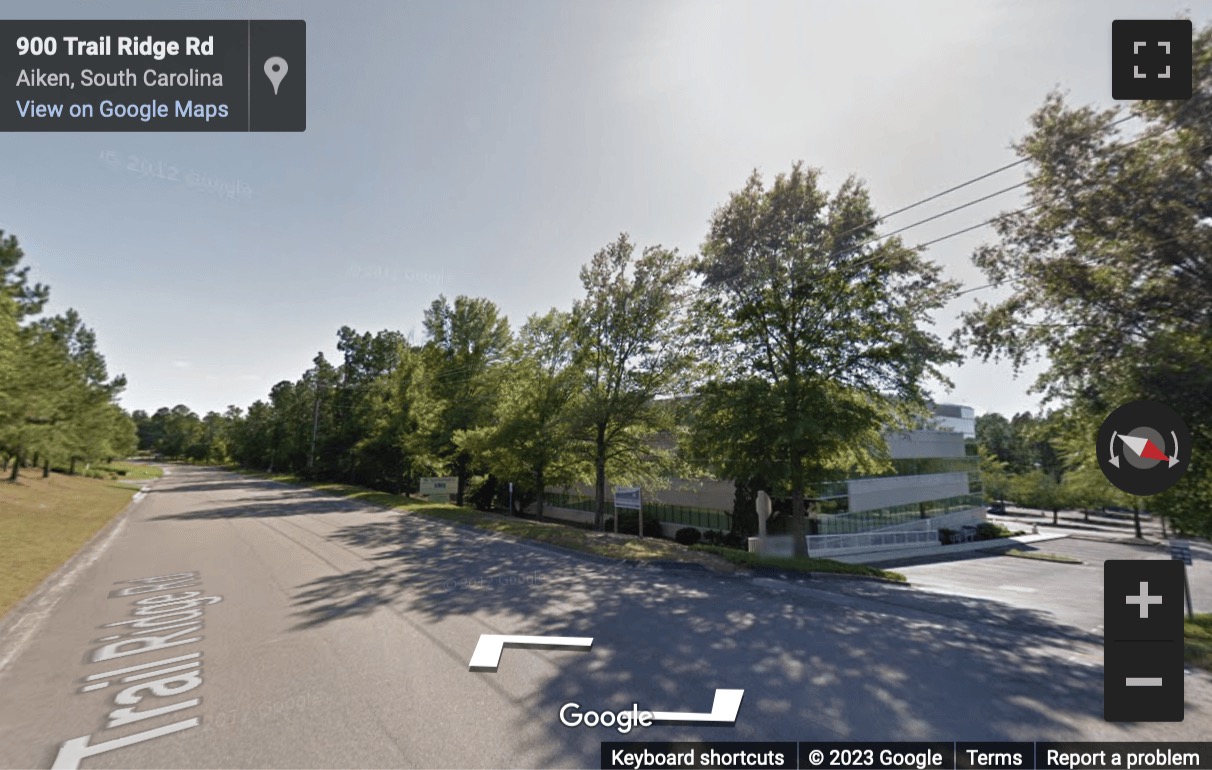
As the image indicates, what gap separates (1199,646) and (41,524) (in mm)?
29731

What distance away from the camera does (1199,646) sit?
741 centimetres

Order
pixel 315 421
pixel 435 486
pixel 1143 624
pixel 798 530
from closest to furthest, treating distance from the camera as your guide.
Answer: pixel 1143 624 → pixel 798 530 → pixel 435 486 → pixel 315 421

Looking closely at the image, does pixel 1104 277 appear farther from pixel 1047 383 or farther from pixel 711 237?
pixel 711 237

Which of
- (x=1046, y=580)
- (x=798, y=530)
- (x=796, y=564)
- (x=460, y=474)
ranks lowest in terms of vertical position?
(x=1046, y=580)

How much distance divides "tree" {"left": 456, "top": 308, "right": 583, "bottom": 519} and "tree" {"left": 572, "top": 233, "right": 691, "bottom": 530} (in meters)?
0.82

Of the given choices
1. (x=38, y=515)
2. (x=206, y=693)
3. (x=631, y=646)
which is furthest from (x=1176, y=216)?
(x=38, y=515)

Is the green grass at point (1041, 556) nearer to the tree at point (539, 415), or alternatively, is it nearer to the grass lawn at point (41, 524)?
the tree at point (539, 415)

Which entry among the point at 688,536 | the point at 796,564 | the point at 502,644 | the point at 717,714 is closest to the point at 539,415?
the point at 688,536

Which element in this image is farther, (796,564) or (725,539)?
(725,539)

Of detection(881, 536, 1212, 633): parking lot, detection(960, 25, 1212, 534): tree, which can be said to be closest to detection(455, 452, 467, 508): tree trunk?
detection(881, 536, 1212, 633): parking lot

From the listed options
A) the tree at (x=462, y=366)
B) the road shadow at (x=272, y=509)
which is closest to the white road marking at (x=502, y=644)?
the road shadow at (x=272, y=509)

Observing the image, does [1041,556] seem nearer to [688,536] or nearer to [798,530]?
[688,536]

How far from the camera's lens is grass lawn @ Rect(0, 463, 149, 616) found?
1062cm

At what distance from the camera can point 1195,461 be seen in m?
8.08
